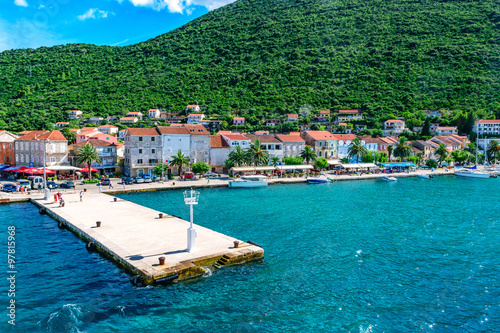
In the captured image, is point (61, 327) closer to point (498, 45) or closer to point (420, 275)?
point (420, 275)

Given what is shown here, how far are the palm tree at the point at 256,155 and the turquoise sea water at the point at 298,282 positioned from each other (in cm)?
3237

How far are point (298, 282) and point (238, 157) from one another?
160 feet

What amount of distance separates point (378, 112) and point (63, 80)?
147m

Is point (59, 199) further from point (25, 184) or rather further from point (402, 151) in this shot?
point (402, 151)

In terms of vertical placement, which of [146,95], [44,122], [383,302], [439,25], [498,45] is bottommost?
[383,302]

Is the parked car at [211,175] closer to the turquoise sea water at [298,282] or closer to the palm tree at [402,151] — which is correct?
the turquoise sea water at [298,282]

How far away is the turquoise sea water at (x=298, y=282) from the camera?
1593 cm

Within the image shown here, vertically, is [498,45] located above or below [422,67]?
above

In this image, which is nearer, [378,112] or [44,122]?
[44,122]

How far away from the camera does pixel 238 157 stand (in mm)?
68125

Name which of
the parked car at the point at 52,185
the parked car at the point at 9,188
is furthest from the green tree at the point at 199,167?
the parked car at the point at 9,188

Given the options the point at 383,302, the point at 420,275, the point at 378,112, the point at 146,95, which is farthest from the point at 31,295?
the point at 146,95

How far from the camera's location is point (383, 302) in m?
18.0

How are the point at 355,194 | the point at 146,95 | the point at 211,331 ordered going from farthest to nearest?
the point at 146,95, the point at 355,194, the point at 211,331
